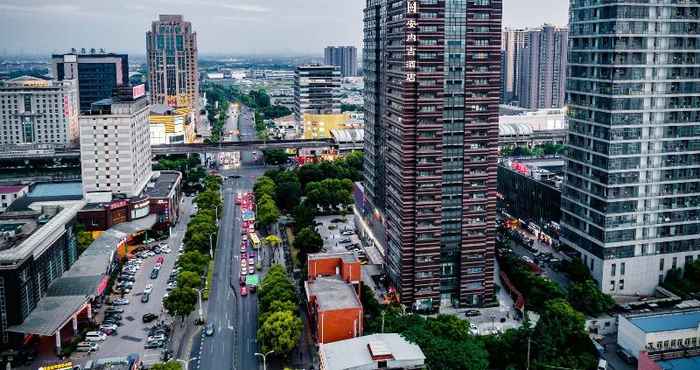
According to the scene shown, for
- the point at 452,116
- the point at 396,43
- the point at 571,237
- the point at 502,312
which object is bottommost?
the point at 502,312

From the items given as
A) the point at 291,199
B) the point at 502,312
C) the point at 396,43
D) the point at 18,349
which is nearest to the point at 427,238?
the point at 502,312

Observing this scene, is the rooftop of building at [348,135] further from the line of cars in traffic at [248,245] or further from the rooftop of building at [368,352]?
the rooftop of building at [368,352]

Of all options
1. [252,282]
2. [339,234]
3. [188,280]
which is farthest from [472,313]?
[339,234]

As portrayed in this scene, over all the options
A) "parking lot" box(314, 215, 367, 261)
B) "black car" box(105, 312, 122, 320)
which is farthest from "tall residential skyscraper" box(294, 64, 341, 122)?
"black car" box(105, 312, 122, 320)

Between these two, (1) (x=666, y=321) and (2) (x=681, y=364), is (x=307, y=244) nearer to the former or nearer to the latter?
(1) (x=666, y=321)

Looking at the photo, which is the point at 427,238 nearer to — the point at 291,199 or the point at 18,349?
the point at 18,349

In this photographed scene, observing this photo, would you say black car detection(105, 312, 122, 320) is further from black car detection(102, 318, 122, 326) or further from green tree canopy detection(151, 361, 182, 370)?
green tree canopy detection(151, 361, 182, 370)
